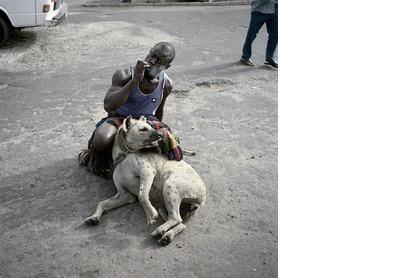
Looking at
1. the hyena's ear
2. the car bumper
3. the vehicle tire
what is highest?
the hyena's ear

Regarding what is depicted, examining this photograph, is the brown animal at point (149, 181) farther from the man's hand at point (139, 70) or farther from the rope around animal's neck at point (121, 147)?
the man's hand at point (139, 70)

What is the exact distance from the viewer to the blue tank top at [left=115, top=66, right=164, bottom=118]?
11.7 feet

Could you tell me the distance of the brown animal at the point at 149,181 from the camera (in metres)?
3.08

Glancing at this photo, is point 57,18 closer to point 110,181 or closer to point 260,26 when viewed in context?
point 260,26

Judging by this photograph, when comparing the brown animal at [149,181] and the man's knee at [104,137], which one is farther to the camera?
the man's knee at [104,137]

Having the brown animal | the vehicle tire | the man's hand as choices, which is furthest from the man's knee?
the vehicle tire

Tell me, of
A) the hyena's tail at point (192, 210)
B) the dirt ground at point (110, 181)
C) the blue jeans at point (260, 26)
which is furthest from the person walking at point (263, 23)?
the hyena's tail at point (192, 210)

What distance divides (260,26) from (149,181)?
4575 mm

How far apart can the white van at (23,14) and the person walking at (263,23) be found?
3.29 meters

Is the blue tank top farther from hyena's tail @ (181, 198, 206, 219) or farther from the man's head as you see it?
hyena's tail @ (181, 198, 206, 219)

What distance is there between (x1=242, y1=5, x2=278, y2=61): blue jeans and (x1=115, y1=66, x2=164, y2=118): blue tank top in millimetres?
3658

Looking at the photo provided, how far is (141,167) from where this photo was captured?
323cm

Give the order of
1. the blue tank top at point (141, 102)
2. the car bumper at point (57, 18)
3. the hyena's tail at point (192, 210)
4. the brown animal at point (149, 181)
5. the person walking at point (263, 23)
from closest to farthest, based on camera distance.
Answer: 1. the brown animal at point (149, 181)
2. the hyena's tail at point (192, 210)
3. the blue tank top at point (141, 102)
4. the person walking at point (263, 23)
5. the car bumper at point (57, 18)
